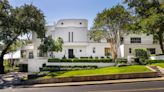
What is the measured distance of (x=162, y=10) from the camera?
42812 millimetres

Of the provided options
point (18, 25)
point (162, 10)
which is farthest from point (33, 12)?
point (162, 10)

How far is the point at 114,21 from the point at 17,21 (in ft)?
63.0

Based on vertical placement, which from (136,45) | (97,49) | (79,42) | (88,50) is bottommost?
(88,50)

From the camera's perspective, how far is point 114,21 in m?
55.1

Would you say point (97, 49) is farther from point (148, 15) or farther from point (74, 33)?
point (148, 15)

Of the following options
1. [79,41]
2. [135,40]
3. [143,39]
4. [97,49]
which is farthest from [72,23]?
[143,39]

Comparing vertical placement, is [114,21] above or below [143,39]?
above

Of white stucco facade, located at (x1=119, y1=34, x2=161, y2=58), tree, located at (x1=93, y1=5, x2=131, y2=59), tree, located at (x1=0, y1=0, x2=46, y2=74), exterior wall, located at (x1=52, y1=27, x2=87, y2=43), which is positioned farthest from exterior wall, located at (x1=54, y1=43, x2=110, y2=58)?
tree, located at (x1=0, y1=0, x2=46, y2=74)

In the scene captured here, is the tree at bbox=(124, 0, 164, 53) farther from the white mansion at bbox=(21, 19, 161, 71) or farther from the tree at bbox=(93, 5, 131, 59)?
the white mansion at bbox=(21, 19, 161, 71)

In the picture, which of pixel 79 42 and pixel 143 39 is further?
pixel 79 42

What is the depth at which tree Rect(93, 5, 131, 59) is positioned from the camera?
54500 mm

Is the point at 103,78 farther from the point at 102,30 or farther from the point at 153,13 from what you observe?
the point at 102,30

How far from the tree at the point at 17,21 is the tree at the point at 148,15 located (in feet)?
47.5

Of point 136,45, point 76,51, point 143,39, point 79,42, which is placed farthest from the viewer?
point 76,51
